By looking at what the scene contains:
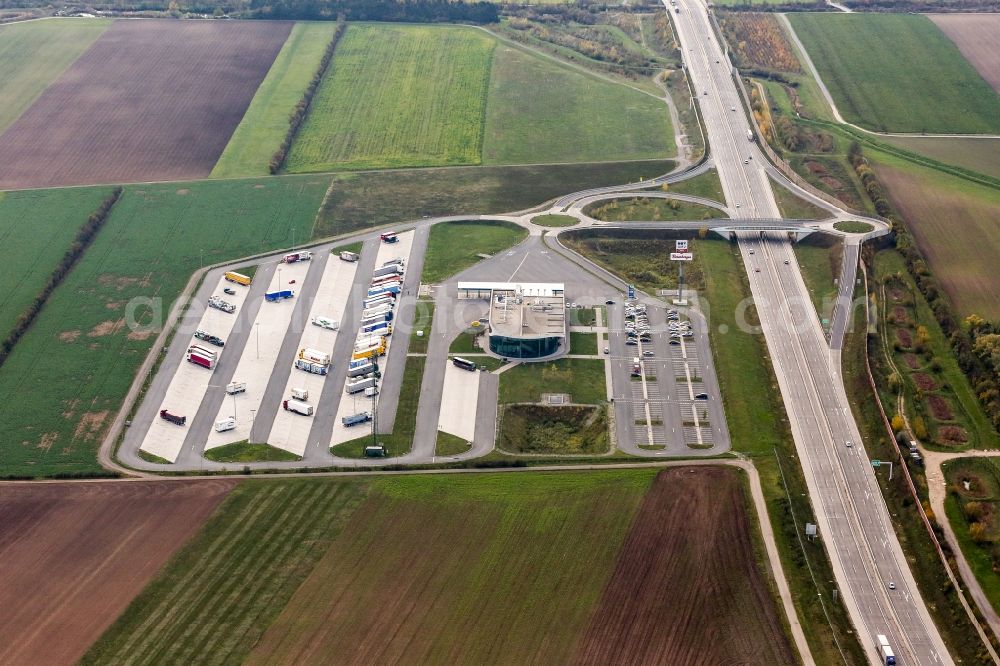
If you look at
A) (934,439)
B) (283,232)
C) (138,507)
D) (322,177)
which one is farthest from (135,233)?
(934,439)

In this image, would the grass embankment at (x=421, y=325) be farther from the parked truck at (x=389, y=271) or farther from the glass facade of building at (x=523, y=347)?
the glass facade of building at (x=523, y=347)

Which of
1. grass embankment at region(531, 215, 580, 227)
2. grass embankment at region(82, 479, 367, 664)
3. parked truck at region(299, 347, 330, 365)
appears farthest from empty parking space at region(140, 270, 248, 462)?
grass embankment at region(531, 215, 580, 227)

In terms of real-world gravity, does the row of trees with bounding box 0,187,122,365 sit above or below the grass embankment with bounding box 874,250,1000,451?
below

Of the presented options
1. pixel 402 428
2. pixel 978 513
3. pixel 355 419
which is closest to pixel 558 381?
pixel 402 428

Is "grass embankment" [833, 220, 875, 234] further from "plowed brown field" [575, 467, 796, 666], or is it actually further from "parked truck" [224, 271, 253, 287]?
"parked truck" [224, 271, 253, 287]

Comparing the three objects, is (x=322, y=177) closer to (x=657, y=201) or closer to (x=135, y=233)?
(x=135, y=233)

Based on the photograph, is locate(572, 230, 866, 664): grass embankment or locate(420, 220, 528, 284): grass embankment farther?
locate(420, 220, 528, 284): grass embankment

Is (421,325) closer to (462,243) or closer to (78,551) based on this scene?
(462,243)
